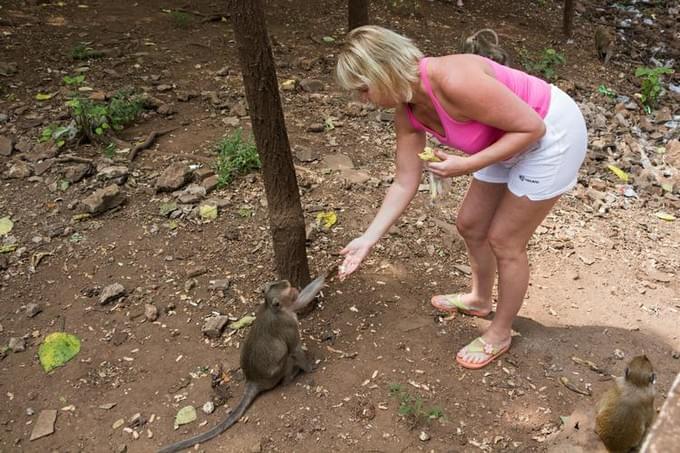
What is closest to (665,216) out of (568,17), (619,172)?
(619,172)

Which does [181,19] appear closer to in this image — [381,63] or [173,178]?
[173,178]

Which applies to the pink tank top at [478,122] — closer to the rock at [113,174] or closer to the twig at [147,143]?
the rock at [113,174]

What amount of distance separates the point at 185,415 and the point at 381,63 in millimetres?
2265

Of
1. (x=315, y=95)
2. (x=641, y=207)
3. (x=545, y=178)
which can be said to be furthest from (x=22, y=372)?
(x=641, y=207)

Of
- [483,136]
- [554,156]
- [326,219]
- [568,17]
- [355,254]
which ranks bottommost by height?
[326,219]

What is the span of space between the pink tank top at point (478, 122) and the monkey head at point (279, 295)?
4.31 ft

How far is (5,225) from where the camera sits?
15.9 feet

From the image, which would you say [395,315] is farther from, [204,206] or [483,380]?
[204,206]

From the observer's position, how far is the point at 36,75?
6812 millimetres

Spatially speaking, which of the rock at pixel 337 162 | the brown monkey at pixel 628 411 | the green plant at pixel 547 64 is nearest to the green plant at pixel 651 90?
the green plant at pixel 547 64

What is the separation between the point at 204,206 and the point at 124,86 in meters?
2.51

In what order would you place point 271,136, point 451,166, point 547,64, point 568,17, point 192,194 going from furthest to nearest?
point 568,17, point 547,64, point 192,194, point 271,136, point 451,166

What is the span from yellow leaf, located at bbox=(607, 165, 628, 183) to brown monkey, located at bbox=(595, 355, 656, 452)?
11.2 feet

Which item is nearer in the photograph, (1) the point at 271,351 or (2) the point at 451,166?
(2) the point at 451,166
